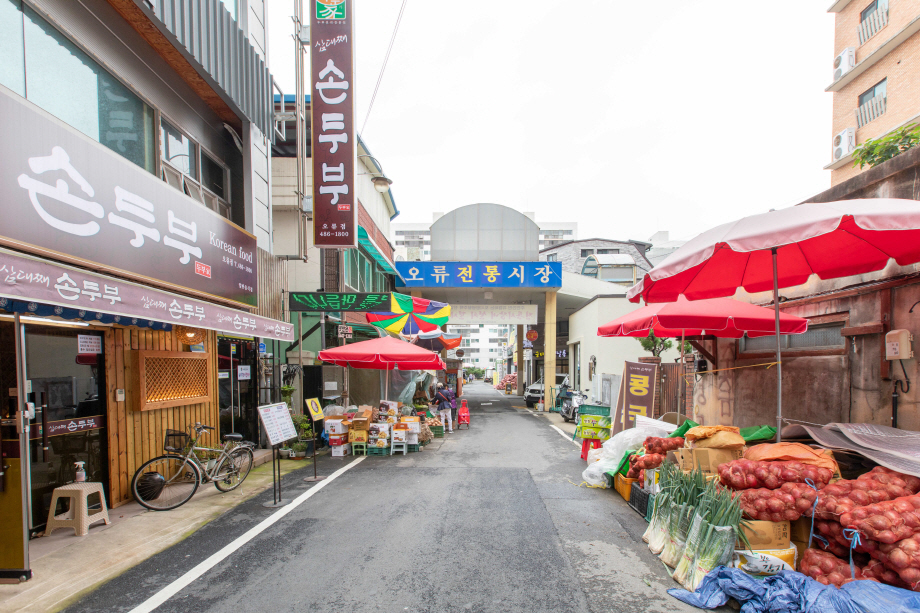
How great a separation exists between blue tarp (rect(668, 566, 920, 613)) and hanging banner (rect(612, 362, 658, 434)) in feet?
17.1

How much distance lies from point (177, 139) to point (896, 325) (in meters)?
10.5

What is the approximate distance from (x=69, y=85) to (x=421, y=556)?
22.6 feet

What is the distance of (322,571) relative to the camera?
14.4 ft

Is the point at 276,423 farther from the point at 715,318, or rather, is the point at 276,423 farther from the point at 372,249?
the point at 372,249

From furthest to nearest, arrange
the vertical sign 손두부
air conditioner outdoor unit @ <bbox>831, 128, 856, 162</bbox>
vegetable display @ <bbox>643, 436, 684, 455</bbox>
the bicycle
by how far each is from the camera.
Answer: air conditioner outdoor unit @ <bbox>831, 128, 856, 162</bbox> → the vertical sign 손두부 → the bicycle → vegetable display @ <bbox>643, 436, 684, 455</bbox>

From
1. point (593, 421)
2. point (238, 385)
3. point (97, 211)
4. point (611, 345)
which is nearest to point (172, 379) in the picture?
point (238, 385)

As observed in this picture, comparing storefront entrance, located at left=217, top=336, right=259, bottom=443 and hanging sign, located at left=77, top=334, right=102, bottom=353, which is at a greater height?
hanging sign, located at left=77, top=334, right=102, bottom=353

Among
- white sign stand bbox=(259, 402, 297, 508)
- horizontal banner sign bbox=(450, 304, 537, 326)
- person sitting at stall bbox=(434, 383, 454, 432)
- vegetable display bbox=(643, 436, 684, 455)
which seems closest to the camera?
vegetable display bbox=(643, 436, 684, 455)

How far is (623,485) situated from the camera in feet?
22.0

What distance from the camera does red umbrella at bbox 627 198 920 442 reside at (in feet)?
12.8

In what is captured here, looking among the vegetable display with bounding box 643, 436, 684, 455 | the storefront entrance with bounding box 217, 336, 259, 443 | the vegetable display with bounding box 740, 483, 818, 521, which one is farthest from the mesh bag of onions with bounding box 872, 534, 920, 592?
the storefront entrance with bounding box 217, 336, 259, 443

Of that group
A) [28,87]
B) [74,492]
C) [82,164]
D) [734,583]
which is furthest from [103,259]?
[734,583]

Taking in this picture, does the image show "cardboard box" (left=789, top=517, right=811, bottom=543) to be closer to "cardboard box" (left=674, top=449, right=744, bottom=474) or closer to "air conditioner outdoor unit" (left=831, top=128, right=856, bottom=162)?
"cardboard box" (left=674, top=449, right=744, bottom=474)

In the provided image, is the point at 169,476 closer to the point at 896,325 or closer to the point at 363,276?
the point at 896,325
